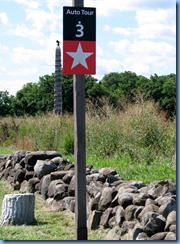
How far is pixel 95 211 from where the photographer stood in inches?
338

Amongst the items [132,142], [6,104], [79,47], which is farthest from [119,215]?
[6,104]

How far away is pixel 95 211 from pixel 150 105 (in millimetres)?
5797

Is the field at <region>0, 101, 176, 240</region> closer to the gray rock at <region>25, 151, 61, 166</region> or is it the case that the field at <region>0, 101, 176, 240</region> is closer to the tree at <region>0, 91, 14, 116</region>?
the gray rock at <region>25, 151, 61, 166</region>

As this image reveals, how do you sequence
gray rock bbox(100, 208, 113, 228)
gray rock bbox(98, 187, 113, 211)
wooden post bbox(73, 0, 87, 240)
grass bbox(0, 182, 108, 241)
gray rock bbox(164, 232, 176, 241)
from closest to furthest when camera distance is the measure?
1. gray rock bbox(164, 232, 176, 241)
2. wooden post bbox(73, 0, 87, 240)
3. grass bbox(0, 182, 108, 241)
4. gray rock bbox(100, 208, 113, 228)
5. gray rock bbox(98, 187, 113, 211)

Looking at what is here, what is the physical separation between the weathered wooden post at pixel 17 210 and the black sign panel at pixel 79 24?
9.59 feet

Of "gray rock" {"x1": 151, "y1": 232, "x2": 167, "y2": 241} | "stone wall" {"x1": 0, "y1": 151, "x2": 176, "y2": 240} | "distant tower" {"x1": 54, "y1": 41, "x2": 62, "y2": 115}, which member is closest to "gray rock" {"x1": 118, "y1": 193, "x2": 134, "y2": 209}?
"stone wall" {"x1": 0, "y1": 151, "x2": 176, "y2": 240}

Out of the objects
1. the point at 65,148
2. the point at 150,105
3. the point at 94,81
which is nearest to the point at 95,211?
the point at 150,105

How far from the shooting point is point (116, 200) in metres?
8.59

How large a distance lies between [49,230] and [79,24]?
3.00 metres

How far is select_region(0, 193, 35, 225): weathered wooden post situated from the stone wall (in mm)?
884

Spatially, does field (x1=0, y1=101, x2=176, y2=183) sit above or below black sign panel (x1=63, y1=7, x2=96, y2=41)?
below

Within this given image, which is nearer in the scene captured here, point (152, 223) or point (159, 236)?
point (159, 236)

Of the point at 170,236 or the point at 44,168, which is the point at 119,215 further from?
the point at 44,168

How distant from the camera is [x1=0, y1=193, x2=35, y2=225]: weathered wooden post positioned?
923cm
